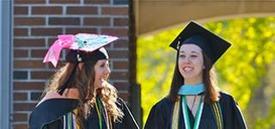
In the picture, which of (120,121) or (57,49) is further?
(120,121)

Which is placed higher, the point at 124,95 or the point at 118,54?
the point at 118,54

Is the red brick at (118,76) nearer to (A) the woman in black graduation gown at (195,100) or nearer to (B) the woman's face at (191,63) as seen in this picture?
(A) the woman in black graduation gown at (195,100)

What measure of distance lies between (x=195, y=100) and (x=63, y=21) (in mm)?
1364

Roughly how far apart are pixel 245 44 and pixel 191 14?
6.05m

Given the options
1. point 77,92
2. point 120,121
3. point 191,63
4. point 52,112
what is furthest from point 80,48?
point 191,63

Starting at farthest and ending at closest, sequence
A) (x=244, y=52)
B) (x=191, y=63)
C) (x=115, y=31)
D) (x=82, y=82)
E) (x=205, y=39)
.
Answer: (x=244, y=52), (x=115, y=31), (x=205, y=39), (x=191, y=63), (x=82, y=82)

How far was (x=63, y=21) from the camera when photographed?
6539 mm

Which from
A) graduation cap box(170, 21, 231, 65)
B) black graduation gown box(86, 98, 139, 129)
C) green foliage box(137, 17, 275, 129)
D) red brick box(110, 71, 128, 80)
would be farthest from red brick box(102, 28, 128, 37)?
green foliage box(137, 17, 275, 129)

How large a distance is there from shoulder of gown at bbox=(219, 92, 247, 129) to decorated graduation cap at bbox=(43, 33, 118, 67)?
2.77 feet

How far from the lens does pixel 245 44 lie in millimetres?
16484

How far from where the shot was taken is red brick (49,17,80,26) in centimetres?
653

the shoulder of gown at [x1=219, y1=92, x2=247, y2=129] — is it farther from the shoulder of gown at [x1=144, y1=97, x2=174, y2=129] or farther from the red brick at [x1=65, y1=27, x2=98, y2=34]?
the red brick at [x1=65, y1=27, x2=98, y2=34]

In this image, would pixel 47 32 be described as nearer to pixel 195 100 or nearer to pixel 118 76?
pixel 118 76

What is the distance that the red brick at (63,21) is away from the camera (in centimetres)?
653
